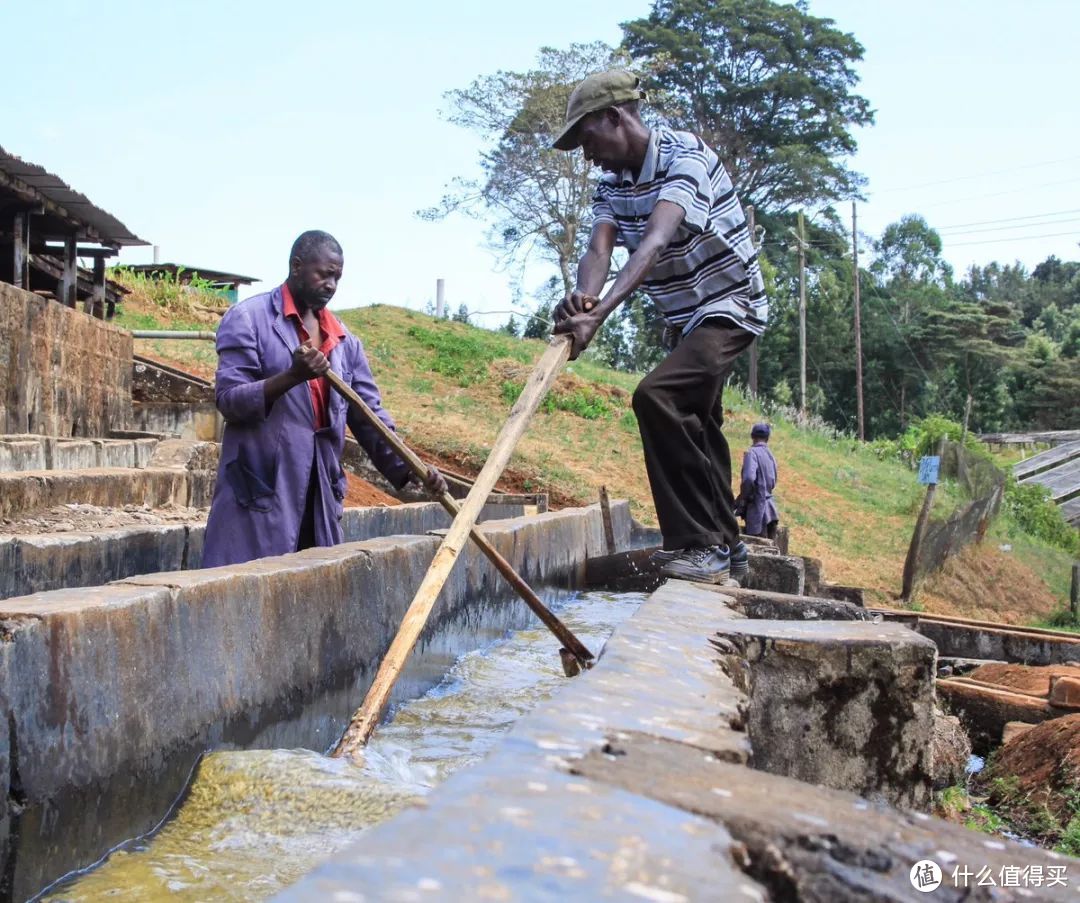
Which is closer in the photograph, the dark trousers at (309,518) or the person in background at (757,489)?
the dark trousers at (309,518)

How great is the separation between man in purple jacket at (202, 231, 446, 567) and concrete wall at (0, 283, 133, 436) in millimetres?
5777

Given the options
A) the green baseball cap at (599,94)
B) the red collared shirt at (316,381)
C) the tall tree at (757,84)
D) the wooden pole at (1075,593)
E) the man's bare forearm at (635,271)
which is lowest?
the wooden pole at (1075,593)

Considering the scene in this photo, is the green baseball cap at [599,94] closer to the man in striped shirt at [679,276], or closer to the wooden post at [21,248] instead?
the man in striped shirt at [679,276]

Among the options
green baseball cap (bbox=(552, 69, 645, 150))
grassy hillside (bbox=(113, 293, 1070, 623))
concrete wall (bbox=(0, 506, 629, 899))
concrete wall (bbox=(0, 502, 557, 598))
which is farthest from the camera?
grassy hillside (bbox=(113, 293, 1070, 623))

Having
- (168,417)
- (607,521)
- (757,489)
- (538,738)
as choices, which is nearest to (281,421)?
(538,738)

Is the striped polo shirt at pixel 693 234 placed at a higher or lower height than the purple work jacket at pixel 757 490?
higher

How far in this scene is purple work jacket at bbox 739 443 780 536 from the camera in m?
12.4

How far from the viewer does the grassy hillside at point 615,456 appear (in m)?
17.1

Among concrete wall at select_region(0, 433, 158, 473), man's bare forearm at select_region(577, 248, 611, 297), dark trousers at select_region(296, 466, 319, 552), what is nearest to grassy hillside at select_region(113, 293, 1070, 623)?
concrete wall at select_region(0, 433, 158, 473)

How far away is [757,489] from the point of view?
1243 cm

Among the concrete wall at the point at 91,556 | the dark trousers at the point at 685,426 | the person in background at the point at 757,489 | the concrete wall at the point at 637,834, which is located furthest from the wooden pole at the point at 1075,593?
the concrete wall at the point at 637,834

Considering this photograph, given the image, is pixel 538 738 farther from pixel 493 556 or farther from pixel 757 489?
pixel 757 489

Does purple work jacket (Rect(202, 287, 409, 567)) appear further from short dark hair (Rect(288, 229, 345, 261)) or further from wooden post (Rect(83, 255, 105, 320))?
wooden post (Rect(83, 255, 105, 320))

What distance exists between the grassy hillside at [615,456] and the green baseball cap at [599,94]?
1097 cm
